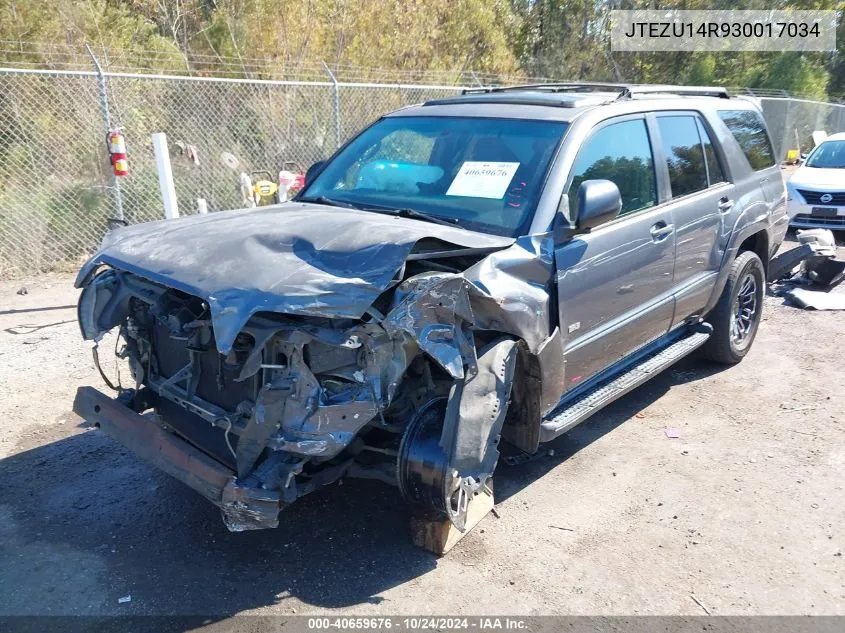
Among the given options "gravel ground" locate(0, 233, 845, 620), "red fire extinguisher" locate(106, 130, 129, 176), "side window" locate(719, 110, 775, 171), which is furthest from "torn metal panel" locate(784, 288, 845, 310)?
"red fire extinguisher" locate(106, 130, 129, 176)

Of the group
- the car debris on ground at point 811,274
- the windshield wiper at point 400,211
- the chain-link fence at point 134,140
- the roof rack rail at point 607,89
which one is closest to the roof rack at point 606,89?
the roof rack rail at point 607,89

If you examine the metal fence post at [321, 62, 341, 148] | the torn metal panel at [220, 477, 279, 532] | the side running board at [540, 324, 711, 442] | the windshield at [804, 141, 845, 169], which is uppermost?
the metal fence post at [321, 62, 341, 148]

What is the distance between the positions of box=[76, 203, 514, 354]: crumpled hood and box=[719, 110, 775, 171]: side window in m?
3.12

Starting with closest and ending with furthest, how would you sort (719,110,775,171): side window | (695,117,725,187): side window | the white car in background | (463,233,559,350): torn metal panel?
(463,233,559,350): torn metal panel < (695,117,725,187): side window < (719,110,775,171): side window < the white car in background

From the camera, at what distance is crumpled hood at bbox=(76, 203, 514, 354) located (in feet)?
9.07

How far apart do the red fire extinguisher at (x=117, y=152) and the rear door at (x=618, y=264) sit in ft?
17.2

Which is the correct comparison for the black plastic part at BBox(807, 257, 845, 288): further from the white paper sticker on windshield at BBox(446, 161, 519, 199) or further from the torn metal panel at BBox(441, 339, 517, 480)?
the torn metal panel at BBox(441, 339, 517, 480)

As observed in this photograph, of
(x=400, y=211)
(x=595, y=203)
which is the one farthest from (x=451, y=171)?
(x=595, y=203)

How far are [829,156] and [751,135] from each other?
23.2 feet

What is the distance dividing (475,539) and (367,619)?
2.52 ft

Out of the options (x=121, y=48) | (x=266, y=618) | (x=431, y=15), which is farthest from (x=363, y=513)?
(x=431, y=15)

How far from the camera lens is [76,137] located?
28.7 feet

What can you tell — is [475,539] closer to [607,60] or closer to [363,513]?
[363,513]

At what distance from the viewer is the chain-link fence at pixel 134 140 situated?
8195 millimetres
